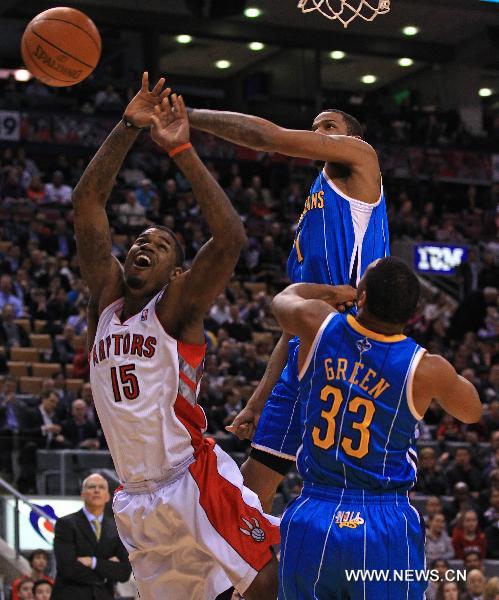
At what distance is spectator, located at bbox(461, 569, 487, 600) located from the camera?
10648mm

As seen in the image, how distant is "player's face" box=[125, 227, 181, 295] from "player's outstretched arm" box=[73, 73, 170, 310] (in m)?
0.14

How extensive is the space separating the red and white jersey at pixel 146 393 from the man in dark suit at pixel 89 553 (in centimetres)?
401

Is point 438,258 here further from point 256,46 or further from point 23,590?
point 23,590

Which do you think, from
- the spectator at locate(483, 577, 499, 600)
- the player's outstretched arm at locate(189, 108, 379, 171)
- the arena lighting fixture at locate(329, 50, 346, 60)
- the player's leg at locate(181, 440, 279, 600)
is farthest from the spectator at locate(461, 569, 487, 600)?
the arena lighting fixture at locate(329, 50, 346, 60)

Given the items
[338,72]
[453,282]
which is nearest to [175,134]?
[453,282]

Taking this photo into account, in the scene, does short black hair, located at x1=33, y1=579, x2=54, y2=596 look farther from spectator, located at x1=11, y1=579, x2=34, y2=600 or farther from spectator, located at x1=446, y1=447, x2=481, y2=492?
spectator, located at x1=446, y1=447, x2=481, y2=492

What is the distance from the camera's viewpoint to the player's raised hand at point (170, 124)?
5363mm

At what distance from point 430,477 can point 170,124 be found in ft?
32.8

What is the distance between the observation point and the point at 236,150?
90.5 feet

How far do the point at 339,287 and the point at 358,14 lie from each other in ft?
8.27

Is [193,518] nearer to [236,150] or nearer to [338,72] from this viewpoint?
[236,150]

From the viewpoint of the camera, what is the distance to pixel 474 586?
10773 mm

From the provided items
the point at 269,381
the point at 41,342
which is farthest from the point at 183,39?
the point at 269,381

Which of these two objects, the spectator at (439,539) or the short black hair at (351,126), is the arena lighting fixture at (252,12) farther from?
the short black hair at (351,126)
